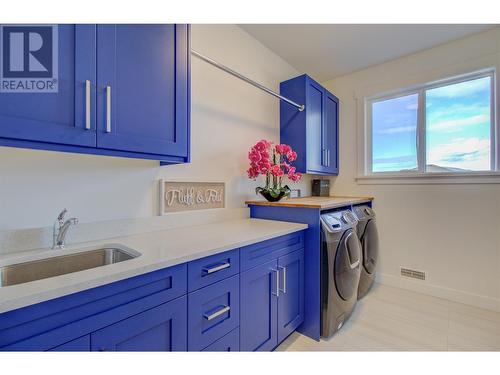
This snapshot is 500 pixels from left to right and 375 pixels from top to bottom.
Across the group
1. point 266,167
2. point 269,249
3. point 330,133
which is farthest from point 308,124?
point 269,249

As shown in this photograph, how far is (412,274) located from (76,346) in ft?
9.78

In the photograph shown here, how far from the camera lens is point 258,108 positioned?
228cm

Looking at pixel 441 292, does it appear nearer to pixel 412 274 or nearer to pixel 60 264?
pixel 412 274

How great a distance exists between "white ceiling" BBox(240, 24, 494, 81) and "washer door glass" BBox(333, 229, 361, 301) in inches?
72.3

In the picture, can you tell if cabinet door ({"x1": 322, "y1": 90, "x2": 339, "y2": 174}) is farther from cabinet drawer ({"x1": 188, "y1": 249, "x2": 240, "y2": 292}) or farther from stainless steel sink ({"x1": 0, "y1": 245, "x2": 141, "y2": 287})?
stainless steel sink ({"x1": 0, "y1": 245, "x2": 141, "y2": 287})

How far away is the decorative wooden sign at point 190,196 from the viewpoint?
1.53 metres

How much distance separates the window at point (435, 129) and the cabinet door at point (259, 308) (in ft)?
6.99

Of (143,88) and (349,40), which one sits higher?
(349,40)

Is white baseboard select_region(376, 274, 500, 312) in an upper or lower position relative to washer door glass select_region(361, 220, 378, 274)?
lower

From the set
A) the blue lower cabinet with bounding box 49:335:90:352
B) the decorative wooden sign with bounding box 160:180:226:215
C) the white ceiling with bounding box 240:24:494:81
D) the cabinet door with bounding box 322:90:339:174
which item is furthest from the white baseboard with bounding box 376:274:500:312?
the blue lower cabinet with bounding box 49:335:90:352

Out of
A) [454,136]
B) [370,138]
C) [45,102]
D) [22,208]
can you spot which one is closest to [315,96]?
[370,138]

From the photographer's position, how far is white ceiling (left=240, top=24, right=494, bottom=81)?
203 centimetres

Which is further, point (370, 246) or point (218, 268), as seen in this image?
point (370, 246)

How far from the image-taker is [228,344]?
45.3 inches
